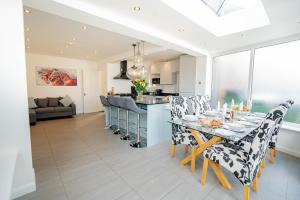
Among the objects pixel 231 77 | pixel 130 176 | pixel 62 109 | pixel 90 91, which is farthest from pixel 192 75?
pixel 62 109

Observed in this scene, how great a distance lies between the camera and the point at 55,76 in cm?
605

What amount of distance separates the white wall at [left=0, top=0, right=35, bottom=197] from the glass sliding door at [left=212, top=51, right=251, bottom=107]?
4.34 metres

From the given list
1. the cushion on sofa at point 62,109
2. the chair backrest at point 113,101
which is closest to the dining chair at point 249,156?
the chair backrest at point 113,101

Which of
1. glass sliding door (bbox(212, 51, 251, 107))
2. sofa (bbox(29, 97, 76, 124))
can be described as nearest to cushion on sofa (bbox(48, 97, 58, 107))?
sofa (bbox(29, 97, 76, 124))

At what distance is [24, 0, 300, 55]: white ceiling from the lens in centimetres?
187

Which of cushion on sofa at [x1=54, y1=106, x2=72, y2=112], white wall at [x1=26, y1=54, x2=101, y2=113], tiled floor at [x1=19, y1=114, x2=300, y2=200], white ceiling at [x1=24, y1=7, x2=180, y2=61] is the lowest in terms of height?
tiled floor at [x1=19, y1=114, x2=300, y2=200]

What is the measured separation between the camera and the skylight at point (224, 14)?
2.28 metres

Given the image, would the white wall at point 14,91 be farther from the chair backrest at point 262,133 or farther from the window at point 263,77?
the window at point 263,77

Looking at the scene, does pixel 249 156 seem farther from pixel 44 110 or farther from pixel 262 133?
pixel 44 110

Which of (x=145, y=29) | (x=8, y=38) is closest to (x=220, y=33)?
(x=145, y=29)

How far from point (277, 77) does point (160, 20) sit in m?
2.82

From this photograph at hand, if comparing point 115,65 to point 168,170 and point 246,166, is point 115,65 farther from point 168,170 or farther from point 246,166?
point 246,166

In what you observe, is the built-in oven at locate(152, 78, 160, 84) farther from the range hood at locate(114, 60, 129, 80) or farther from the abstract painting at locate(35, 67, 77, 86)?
the abstract painting at locate(35, 67, 77, 86)

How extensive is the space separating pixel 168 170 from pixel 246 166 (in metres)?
1.06
